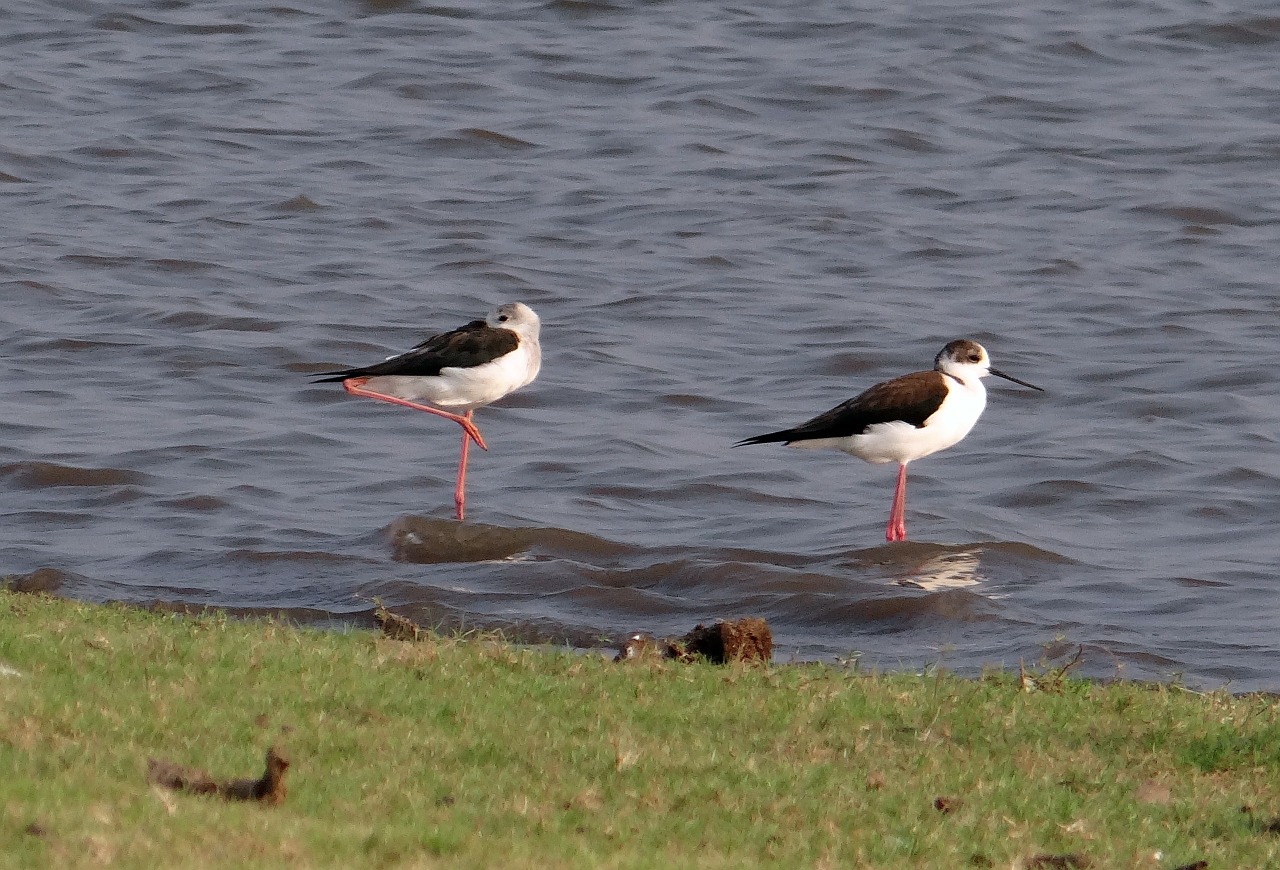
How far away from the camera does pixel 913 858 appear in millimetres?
5422

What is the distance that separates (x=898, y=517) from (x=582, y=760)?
23.2ft

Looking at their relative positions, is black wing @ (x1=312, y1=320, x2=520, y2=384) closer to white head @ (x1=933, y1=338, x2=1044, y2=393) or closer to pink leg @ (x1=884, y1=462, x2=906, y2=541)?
pink leg @ (x1=884, y1=462, x2=906, y2=541)

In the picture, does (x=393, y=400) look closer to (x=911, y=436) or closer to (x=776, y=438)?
(x=776, y=438)

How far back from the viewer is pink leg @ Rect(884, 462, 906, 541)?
41.7 feet

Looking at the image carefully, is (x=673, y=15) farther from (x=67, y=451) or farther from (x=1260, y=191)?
(x=67, y=451)

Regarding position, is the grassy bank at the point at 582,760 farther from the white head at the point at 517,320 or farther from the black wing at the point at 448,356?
the white head at the point at 517,320

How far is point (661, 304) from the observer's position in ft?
60.8

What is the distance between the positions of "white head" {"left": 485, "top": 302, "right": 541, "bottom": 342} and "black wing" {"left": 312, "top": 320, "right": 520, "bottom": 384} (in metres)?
0.42

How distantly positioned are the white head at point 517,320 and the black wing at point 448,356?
42cm

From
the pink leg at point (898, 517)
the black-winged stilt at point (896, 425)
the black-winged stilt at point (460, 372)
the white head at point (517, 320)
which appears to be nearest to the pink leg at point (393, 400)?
the black-winged stilt at point (460, 372)

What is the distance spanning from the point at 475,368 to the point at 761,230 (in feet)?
25.9

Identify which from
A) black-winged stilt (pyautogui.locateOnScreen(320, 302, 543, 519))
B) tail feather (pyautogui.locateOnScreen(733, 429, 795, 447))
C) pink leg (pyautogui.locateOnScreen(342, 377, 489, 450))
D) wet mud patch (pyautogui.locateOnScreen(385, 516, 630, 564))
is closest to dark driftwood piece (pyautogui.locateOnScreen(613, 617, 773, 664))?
wet mud patch (pyautogui.locateOnScreen(385, 516, 630, 564))

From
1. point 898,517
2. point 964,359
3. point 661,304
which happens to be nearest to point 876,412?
point 898,517

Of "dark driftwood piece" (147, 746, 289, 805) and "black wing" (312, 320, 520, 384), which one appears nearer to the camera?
"dark driftwood piece" (147, 746, 289, 805)
